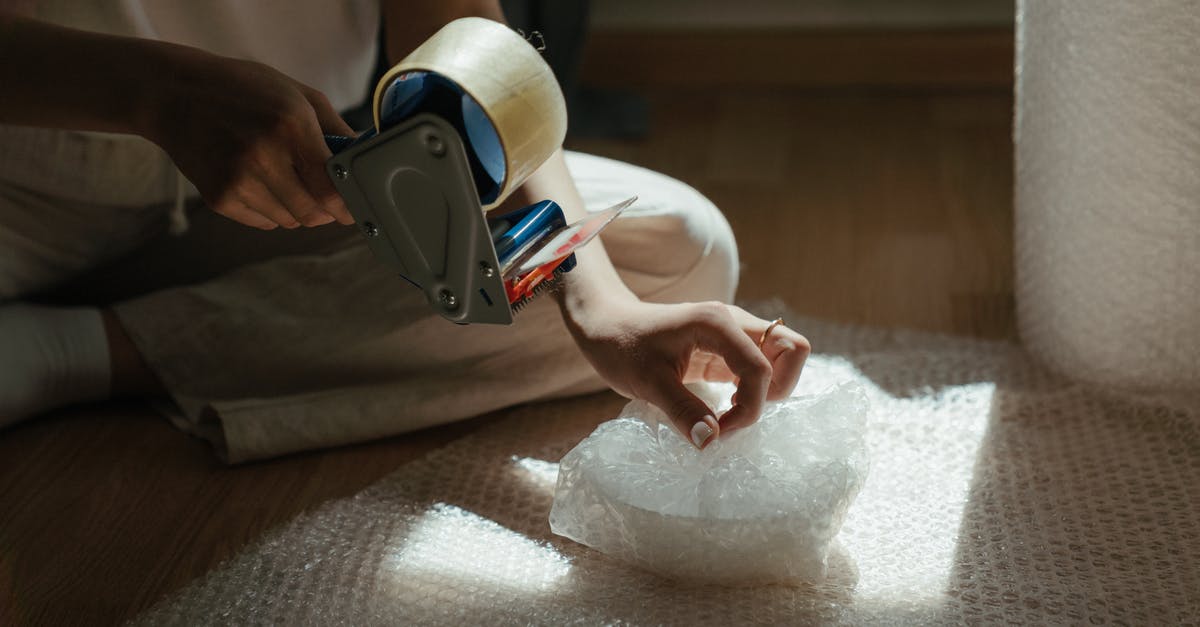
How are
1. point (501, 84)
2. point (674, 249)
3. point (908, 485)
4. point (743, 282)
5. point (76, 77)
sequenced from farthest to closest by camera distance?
1. point (743, 282)
2. point (674, 249)
3. point (908, 485)
4. point (76, 77)
5. point (501, 84)

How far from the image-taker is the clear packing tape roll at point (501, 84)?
0.57 m

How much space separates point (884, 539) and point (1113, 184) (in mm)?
347

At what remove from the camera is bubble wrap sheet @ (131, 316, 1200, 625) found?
71 centimetres

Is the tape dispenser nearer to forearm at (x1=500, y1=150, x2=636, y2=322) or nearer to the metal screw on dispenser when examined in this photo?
the metal screw on dispenser

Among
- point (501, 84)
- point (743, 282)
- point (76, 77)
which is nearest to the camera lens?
point (501, 84)

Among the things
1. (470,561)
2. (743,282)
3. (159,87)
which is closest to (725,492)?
(470,561)

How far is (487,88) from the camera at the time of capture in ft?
1.86

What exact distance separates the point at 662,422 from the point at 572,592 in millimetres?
129

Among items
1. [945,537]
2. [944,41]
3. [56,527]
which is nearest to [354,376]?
[56,527]

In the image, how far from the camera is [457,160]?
583mm

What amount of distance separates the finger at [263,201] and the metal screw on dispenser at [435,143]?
0.37 feet

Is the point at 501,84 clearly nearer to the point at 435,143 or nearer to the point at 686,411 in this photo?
the point at 435,143

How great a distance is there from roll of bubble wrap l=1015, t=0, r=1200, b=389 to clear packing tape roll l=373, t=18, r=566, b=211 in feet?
1.59

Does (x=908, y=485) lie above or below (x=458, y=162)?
below
